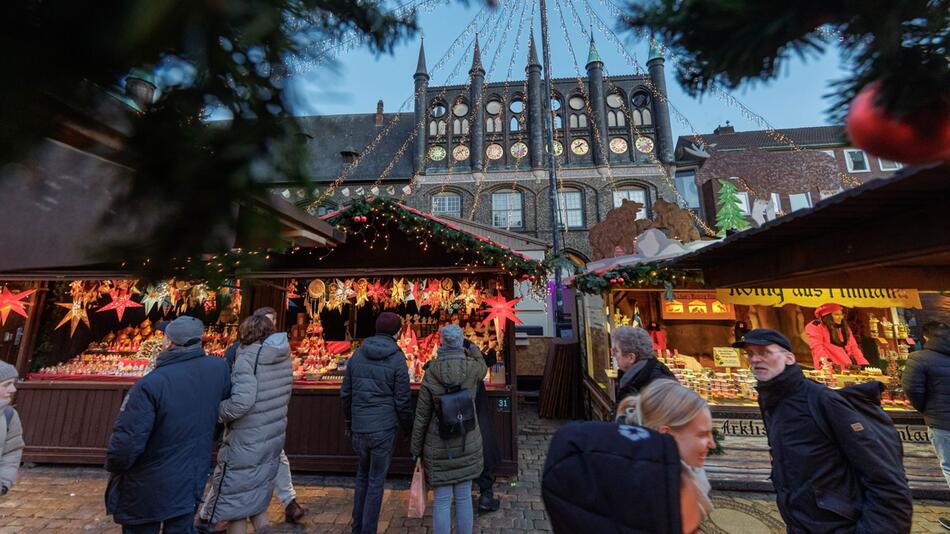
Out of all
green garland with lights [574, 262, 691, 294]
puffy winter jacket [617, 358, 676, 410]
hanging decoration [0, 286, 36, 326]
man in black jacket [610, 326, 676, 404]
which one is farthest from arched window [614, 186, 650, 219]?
hanging decoration [0, 286, 36, 326]

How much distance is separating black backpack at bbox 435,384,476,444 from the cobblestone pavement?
1221 millimetres

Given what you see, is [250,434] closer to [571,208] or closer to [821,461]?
[821,461]

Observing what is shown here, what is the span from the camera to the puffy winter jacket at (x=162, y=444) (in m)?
2.18

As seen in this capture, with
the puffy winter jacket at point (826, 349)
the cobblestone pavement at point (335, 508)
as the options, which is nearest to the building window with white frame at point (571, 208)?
the puffy winter jacket at point (826, 349)

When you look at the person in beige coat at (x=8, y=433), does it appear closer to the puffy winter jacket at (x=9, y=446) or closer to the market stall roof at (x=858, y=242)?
the puffy winter jacket at (x=9, y=446)

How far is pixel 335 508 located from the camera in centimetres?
386

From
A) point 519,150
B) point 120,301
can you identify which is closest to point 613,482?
point 120,301

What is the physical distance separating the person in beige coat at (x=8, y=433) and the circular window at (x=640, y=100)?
19.3 m

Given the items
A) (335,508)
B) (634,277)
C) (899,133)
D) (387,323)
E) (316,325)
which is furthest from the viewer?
A: (316,325)

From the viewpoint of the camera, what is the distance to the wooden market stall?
4.73 meters

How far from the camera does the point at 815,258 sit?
3.16m

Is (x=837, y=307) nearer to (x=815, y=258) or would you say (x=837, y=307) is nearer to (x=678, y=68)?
(x=815, y=258)

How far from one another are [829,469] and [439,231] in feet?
12.5

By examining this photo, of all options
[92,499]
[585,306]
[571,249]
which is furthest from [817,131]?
[92,499]
